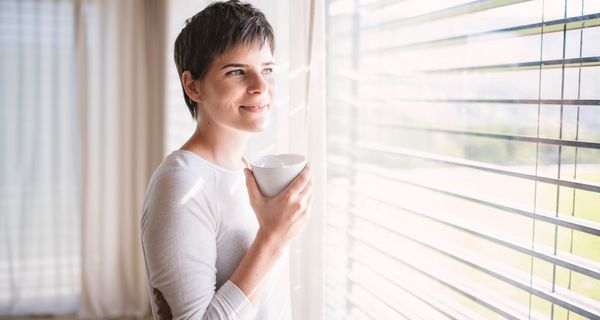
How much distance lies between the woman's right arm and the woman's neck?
141mm

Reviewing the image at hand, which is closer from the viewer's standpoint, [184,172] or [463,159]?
[184,172]

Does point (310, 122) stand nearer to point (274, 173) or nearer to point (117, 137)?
point (274, 173)

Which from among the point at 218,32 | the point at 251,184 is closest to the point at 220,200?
the point at 251,184

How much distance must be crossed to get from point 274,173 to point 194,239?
20cm

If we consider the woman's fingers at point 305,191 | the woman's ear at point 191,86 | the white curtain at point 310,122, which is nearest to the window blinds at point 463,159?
the white curtain at point 310,122

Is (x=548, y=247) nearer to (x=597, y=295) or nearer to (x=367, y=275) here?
(x=597, y=295)

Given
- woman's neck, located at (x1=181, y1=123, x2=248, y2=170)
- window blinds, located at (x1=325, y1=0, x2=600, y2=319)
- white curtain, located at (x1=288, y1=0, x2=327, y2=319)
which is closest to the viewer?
window blinds, located at (x1=325, y1=0, x2=600, y2=319)

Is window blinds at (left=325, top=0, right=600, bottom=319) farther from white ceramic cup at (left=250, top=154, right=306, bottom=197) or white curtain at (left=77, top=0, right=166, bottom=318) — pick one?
white curtain at (left=77, top=0, right=166, bottom=318)

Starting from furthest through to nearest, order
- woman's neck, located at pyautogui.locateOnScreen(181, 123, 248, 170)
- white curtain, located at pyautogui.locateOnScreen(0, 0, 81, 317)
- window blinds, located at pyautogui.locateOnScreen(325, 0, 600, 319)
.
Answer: white curtain, located at pyautogui.locateOnScreen(0, 0, 81, 317) < woman's neck, located at pyautogui.locateOnScreen(181, 123, 248, 170) < window blinds, located at pyautogui.locateOnScreen(325, 0, 600, 319)

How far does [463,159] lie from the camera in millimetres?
1127

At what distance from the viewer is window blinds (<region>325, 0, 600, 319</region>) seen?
84cm

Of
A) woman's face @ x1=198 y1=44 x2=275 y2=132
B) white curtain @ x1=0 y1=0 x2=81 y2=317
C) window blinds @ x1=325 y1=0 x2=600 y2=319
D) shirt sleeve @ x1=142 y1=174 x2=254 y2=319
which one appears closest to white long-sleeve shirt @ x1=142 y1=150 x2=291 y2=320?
shirt sleeve @ x1=142 y1=174 x2=254 y2=319

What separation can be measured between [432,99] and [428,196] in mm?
274

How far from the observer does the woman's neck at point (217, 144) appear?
1.06 metres
